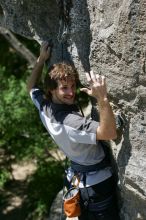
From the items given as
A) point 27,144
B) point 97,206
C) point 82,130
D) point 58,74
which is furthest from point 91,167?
point 27,144

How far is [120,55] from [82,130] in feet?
1.71

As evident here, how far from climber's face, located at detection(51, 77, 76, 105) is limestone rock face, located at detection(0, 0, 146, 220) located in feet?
0.56

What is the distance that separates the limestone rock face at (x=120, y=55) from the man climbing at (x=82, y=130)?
117 mm

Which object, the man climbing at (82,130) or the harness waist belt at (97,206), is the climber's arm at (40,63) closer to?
the man climbing at (82,130)

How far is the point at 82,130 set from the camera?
2.93 metres

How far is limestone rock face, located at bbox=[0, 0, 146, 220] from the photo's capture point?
2.66m

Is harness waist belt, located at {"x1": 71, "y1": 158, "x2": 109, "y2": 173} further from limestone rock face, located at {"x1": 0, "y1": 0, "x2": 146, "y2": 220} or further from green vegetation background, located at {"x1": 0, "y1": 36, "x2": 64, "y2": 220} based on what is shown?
green vegetation background, located at {"x1": 0, "y1": 36, "x2": 64, "y2": 220}

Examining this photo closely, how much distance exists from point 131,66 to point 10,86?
3.38 meters

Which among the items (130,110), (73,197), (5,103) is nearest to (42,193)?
(5,103)

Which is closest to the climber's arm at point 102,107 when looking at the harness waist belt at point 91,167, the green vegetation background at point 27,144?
the harness waist belt at point 91,167

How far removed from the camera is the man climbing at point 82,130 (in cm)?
280

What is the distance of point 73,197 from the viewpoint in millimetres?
3275

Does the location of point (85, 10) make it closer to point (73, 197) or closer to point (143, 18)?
point (143, 18)

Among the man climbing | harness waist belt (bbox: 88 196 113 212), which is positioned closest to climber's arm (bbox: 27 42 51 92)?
the man climbing
